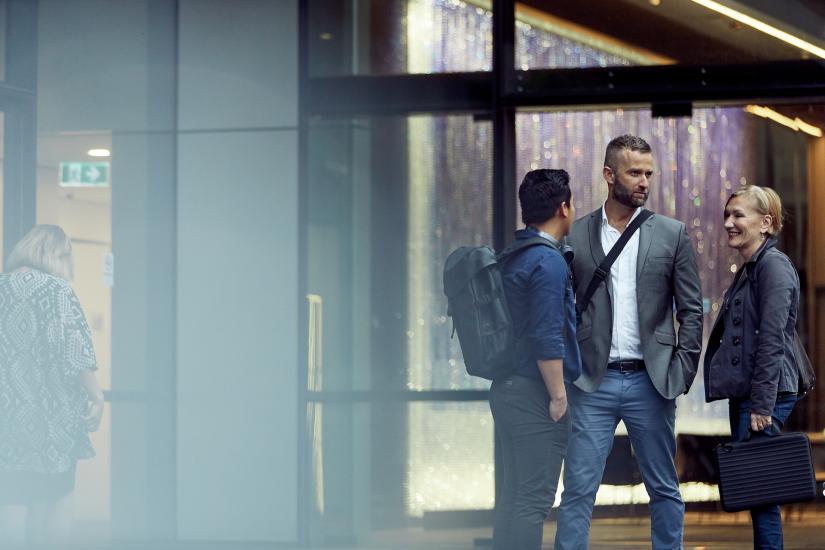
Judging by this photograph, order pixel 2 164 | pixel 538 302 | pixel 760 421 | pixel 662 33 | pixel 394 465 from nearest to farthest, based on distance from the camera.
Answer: pixel 538 302 < pixel 760 421 < pixel 662 33 < pixel 394 465 < pixel 2 164

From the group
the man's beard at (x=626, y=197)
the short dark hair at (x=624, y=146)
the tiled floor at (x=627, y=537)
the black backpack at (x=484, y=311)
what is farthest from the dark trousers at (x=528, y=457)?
the tiled floor at (x=627, y=537)

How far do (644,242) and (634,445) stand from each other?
0.88 meters

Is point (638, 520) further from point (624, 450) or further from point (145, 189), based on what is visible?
point (145, 189)

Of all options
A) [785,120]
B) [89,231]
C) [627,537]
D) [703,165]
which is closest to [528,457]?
[627,537]

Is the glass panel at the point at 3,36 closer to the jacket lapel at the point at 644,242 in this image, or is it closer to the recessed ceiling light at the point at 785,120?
the jacket lapel at the point at 644,242

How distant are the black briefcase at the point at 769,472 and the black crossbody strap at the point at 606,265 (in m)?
0.86

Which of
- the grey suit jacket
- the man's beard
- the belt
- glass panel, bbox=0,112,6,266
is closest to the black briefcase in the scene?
the grey suit jacket

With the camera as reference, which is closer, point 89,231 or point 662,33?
point 662,33

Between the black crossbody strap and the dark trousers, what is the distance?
0.69 metres

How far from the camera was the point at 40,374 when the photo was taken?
595cm

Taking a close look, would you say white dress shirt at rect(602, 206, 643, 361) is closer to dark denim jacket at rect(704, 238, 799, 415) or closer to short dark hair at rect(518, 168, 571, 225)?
dark denim jacket at rect(704, 238, 799, 415)

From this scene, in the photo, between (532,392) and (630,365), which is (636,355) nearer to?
(630,365)

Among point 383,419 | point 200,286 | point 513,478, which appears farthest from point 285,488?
point 513,478

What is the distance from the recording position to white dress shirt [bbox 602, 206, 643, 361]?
550 centimetres
